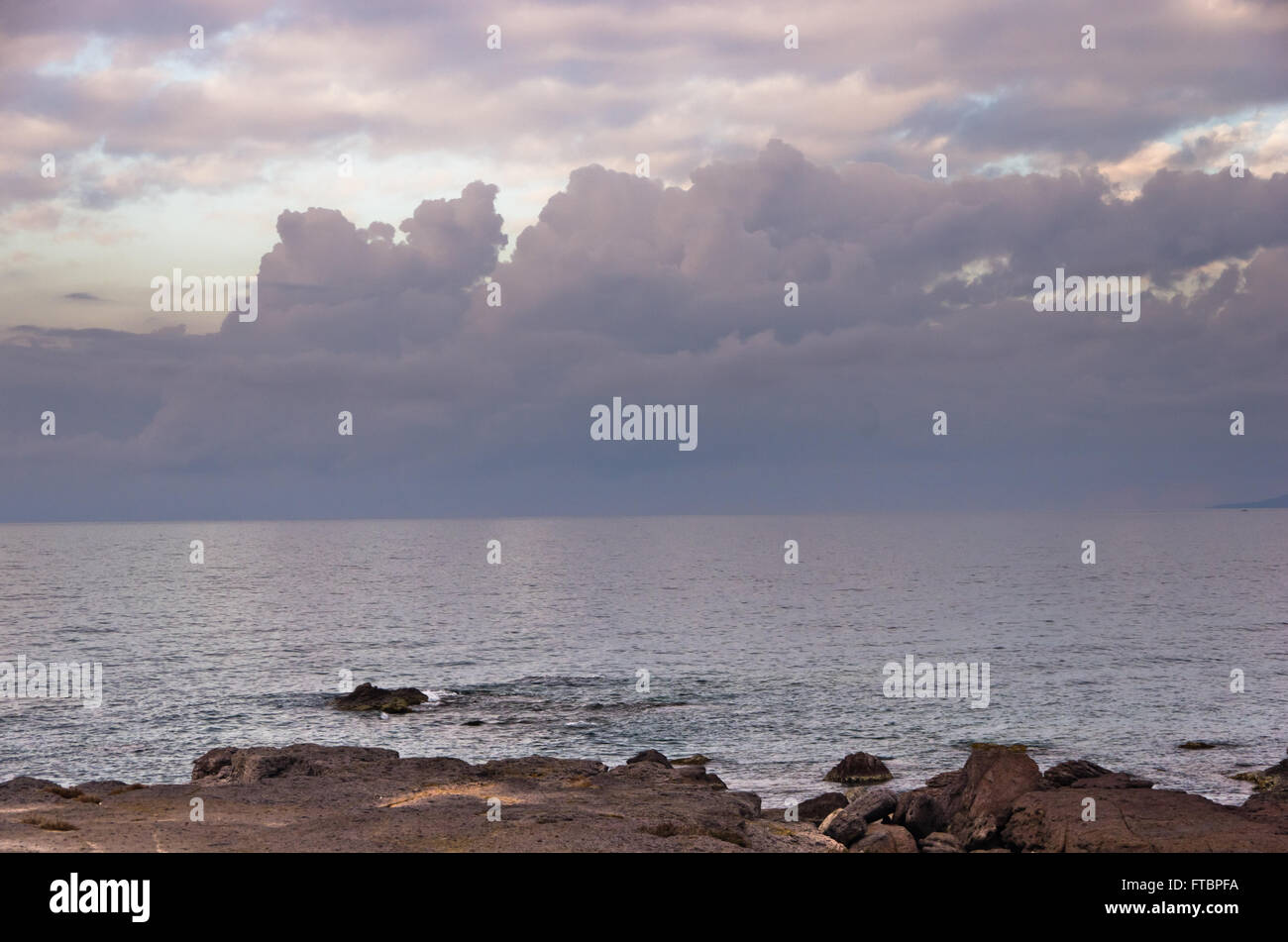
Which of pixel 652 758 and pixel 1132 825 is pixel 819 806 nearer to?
pixel 1132 825

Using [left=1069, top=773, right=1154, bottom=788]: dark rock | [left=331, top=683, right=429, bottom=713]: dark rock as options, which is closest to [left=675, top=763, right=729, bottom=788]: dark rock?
[left=1069, top=773, right=1154, bottom=788]: dark rock

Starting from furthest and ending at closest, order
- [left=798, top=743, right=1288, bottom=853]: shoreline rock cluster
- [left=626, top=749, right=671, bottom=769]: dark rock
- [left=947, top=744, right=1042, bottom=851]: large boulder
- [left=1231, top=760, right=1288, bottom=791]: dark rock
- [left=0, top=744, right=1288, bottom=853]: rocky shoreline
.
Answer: [left=626, top=749, right=671, bottom=769]: dark rock
[left=1231, top=760, right=1288, bottom=791]: dark rock
[left=947, top=744, right=1042, bottom=851]: large boulder
[left=798, top=743, right=1288, bottom=853]: shoreline rock cluster
[left=0, top=744, right=1288, bottom=853]: rocky shoreline

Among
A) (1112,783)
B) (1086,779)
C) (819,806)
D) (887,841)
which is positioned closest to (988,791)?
(887,841)

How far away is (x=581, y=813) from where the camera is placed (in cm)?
2712

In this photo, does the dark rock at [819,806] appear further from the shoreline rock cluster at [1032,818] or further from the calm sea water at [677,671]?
the calm sea water at [677,671]

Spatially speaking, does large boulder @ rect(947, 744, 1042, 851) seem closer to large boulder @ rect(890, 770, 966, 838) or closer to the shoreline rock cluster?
the shoreline rock cluster

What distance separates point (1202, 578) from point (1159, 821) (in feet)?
466

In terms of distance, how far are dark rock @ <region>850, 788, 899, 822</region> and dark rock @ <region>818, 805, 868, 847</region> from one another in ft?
6.63

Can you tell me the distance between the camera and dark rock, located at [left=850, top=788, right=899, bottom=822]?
3122 cm

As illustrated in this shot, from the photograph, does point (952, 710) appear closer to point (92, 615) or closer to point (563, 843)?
point (563, 843)

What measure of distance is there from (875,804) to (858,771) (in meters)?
9.89

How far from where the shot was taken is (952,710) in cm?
5741

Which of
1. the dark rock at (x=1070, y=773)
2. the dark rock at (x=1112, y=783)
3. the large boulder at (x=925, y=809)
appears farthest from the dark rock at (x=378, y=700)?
the dark rock at (x=1112, y=783)
